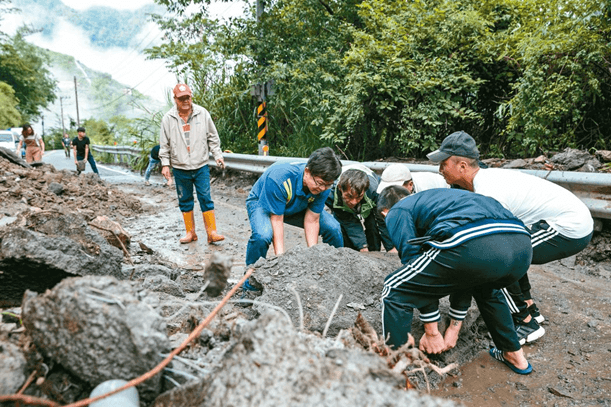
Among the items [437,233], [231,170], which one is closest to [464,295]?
[437,233]

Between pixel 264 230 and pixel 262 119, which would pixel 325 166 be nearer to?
pixel 264 230

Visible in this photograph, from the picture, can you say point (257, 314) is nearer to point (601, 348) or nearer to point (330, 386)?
point (330, 386)

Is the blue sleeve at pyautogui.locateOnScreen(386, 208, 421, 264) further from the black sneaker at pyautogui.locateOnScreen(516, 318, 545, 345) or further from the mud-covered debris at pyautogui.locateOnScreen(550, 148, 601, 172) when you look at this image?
the mud-covered debris at pyautogui.locateOnScreen(550, 148, 601, 172)

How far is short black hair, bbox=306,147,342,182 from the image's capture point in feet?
9.90

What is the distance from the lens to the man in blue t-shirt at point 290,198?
3.06m

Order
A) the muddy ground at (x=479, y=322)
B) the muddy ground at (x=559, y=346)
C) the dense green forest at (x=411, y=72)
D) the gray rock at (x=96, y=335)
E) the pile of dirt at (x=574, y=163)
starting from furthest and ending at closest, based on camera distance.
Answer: the dense green forest at (x=411, y=72) < the pile of dirt at (x=574, y=163) < the muddy ground at (x=559, y=346) < the muddy ground at (x=479, y=322) < the gray rock at (x=96, y=335)

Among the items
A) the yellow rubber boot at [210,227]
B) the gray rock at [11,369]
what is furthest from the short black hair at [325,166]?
the yellow rubber boot at [210,227]

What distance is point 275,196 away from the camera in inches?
129

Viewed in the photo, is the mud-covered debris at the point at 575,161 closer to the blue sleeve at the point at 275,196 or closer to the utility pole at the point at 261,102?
the blue sleeve at the point at 275,196

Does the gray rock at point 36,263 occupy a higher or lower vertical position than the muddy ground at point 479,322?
higher

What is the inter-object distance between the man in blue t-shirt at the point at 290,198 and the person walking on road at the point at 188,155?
5.36ft

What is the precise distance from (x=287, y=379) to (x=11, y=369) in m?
0.77

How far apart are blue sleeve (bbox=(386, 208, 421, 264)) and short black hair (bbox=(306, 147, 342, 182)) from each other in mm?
732

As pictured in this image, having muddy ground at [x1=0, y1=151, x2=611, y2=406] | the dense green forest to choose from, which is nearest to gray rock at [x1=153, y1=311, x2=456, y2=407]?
muddy ground at [x1=0, y1=151, x2=611, y2=406]
